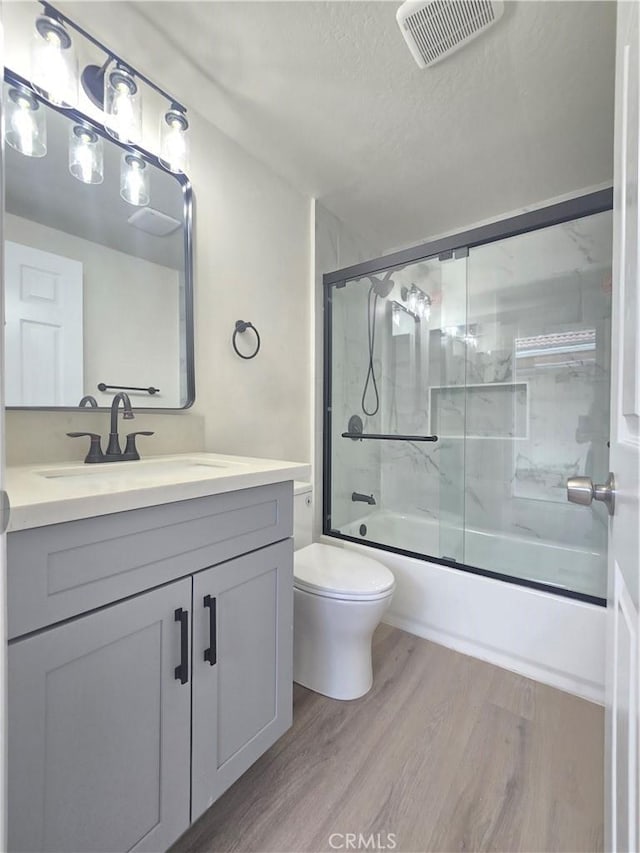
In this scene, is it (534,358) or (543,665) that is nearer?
(543,665)

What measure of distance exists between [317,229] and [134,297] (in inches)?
48.9

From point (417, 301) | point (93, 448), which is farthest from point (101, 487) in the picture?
point (417, 301)

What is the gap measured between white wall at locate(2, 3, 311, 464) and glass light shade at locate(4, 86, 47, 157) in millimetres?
359

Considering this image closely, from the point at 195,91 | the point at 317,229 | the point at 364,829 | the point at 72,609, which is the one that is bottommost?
the point at 364,829

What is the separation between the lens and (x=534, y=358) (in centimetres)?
220

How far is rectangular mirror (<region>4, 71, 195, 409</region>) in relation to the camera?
3.56 feet

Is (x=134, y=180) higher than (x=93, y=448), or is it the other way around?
(x=134, y=180)

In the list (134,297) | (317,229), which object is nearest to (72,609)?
(134,297)

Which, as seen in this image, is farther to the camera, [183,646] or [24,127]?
[24,127]

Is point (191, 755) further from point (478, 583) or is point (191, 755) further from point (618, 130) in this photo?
point (618, 130)

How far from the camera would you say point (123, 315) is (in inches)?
51.6

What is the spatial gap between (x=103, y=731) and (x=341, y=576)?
2.80ft

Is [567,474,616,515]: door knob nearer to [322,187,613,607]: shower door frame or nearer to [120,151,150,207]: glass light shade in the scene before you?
[322,187,613,607]: shower door frame

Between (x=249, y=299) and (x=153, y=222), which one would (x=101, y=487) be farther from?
(x=249, y=299)
